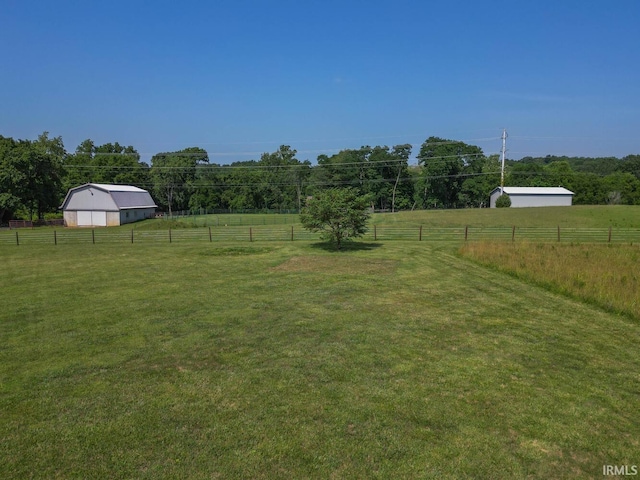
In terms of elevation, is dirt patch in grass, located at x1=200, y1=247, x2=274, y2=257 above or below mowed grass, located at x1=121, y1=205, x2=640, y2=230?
below

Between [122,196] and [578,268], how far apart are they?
180 ft

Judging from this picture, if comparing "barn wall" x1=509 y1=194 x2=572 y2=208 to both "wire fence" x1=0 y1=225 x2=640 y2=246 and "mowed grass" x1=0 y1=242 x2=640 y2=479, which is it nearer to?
"wire fence" x1=0 y1=225 x2=640 y2=246

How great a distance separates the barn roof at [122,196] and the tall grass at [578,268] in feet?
156

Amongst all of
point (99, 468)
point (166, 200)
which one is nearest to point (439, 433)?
point (99, 468)

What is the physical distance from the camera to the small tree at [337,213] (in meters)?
21.6

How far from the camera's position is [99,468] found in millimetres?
4617


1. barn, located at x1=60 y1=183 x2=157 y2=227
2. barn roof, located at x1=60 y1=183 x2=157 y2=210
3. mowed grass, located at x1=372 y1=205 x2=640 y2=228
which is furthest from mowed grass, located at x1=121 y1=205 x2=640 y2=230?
barn roof, located at x1=60 y1=183 x2=157 y2=210

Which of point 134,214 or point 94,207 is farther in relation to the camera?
→ point 134,214

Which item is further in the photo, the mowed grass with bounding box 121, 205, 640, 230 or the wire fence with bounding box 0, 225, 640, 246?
the mowed grass with bounding box 121, 205, 640, 230

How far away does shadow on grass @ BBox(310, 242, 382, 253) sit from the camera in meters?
23.4

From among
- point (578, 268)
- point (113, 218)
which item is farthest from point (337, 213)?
point (113, 218)

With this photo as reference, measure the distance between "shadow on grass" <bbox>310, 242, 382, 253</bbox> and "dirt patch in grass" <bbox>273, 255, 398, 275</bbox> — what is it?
3.06m

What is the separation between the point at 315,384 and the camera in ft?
21.6

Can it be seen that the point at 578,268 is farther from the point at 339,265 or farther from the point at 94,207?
the point at 94,207
